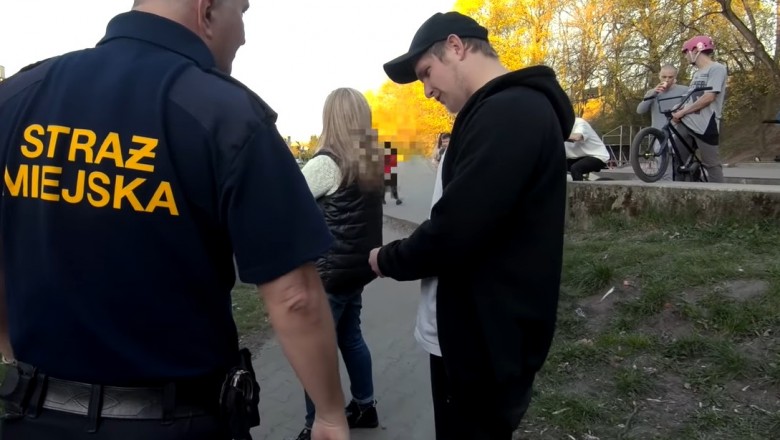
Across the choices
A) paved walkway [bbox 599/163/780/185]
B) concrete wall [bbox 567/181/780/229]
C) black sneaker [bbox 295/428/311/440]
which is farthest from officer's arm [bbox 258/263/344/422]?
paved walkway [bbox 599/163/780/185]

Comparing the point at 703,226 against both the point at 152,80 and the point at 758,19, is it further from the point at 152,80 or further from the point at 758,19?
the point at 758,19

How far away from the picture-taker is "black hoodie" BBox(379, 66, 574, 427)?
168 centimetres

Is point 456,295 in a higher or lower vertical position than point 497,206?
lower

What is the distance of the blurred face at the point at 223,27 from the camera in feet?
4.70

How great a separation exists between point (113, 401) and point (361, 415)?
6.95 feet

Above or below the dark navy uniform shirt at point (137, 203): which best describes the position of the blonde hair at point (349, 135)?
above

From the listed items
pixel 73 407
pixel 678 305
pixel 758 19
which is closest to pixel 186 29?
pixel 73 407

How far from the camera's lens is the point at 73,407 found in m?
1.32

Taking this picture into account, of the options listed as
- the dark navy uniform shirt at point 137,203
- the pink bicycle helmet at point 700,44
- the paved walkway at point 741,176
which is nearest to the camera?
the dark navy uniform shirt at point 137,203

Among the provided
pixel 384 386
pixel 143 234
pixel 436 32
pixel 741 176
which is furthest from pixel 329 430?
pixel 741 176

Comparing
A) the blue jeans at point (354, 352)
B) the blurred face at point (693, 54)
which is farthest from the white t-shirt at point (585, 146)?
the blue jeans at point (354, 352)

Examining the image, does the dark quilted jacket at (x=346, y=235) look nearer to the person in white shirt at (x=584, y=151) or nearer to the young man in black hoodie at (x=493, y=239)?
the young man in black hoodie at (x=493, y=239)

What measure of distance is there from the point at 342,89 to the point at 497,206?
1478 mm

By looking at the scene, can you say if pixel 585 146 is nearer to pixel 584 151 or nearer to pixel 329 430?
pixel 584 151
